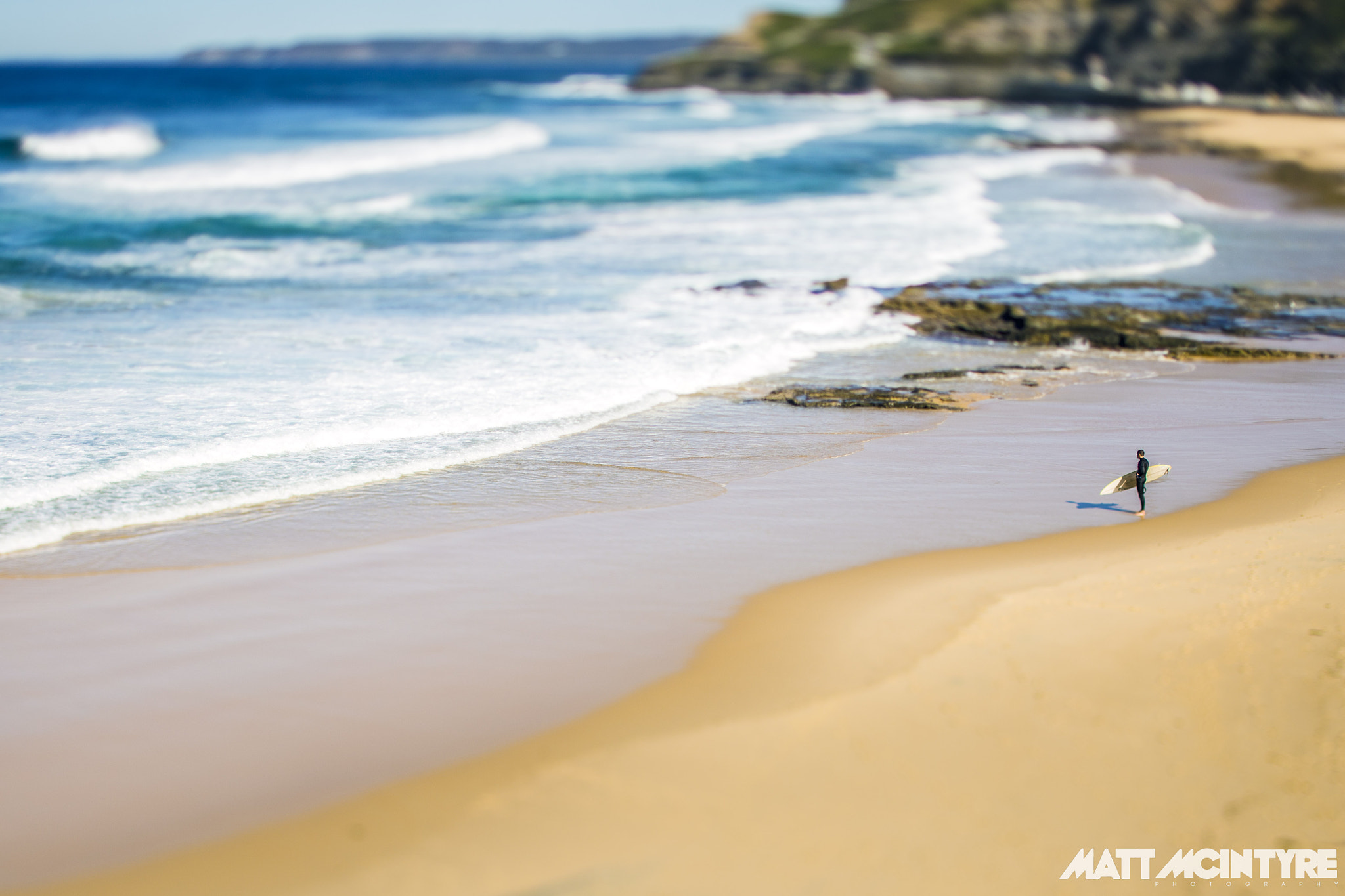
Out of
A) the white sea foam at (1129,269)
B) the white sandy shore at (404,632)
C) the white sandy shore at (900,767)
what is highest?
the white sea foam at (1129,269)

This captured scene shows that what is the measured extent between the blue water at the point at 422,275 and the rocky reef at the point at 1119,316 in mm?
858

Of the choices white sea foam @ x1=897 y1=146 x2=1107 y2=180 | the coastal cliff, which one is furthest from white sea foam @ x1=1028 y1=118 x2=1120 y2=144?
the coastal cliff

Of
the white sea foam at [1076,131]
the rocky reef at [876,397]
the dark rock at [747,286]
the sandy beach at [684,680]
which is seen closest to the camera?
the sandy beach at [684,680]

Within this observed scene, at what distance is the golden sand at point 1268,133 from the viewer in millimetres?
38625

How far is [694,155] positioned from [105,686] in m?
34.9

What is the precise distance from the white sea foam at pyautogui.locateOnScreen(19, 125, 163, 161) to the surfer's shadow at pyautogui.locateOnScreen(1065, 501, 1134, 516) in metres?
36.7

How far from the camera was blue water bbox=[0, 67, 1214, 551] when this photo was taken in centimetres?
885

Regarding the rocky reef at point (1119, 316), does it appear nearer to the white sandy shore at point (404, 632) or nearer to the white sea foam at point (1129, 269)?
the white sea foam at point (1129, 269)

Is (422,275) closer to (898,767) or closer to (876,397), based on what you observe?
(876,397)

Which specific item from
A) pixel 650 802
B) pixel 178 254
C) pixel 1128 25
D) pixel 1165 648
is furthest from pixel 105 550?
pixel 1128 25

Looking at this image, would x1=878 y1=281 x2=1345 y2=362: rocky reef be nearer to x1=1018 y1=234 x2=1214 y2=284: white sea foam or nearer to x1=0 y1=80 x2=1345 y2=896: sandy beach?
x1=1018 y1=234 x2=1214 y2=284: white sea foam

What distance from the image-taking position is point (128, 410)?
31.2 feet

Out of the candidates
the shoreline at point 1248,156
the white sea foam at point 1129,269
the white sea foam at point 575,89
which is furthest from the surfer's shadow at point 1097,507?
the white sea foam at point 575,89

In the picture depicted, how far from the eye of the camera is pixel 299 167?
33875 mm
